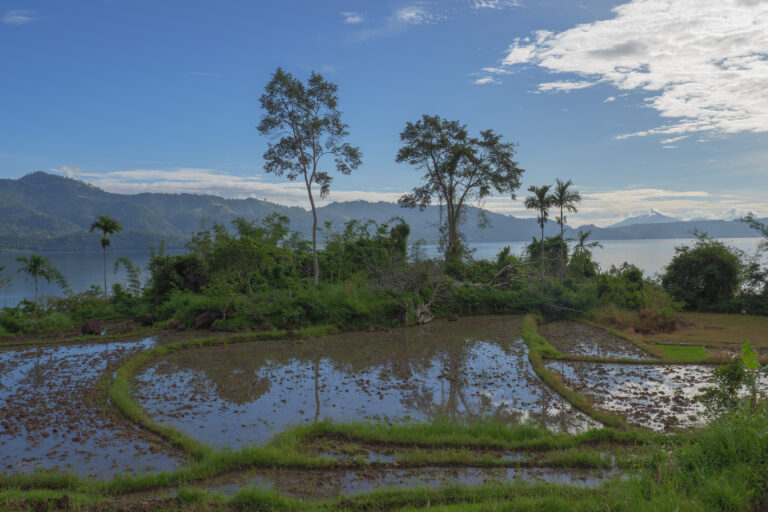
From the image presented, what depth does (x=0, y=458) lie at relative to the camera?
7.03 m

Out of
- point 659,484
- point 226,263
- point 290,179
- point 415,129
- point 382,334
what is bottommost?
point 382,334

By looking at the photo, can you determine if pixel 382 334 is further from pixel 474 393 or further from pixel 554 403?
pixel 554 403

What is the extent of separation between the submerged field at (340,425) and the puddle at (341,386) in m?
0.07

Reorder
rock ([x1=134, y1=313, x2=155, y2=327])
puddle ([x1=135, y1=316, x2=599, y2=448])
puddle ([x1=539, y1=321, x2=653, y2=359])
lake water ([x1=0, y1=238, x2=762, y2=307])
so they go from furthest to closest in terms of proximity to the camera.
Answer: lake water ([x1=0, y1=238, x2=762, y2=307]) → rock ([x1=134, y1=313, x2=155, y2=327]) → puddle ([x1=539, y1=321, x2=653, y2=359]) → puddle ([x1=135, y1=316, x2=599, y2=448])

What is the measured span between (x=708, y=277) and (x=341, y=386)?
81.4ft

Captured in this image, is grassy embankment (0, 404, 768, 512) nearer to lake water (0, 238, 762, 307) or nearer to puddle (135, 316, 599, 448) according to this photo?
puddle (135, 316, 599, 448)

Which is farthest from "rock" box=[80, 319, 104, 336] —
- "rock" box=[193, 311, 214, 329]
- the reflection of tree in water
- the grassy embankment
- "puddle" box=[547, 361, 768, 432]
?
"puddle" box=[547, 361, 768, 432]

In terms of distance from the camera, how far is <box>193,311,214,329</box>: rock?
59.1 feet

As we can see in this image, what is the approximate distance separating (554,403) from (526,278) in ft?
59.6

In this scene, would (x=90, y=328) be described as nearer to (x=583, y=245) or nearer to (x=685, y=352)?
(x=685, y=352)

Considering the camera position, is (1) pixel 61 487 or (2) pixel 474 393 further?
(2) pixel 474 393

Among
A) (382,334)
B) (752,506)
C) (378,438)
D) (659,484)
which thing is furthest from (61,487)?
(382,334)

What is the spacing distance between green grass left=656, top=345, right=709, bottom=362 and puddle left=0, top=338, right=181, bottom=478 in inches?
599

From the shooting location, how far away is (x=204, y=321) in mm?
18031
